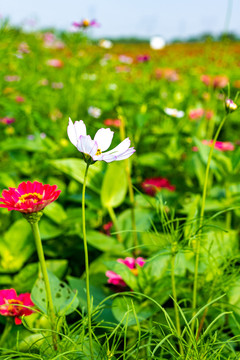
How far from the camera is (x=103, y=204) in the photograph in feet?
2.81

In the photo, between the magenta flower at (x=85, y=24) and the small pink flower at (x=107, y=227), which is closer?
the small pink flower at (x=107, y=227)

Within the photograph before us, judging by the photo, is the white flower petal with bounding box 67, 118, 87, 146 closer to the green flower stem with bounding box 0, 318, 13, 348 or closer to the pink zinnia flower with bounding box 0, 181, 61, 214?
the pink zinnia flower with bounding box 0, 181, 61, 214

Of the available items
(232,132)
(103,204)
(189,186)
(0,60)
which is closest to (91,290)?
(103,204)

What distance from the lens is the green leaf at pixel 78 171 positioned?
85 centimetres

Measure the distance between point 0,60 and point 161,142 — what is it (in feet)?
1.99

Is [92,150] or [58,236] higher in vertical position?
[92,150]

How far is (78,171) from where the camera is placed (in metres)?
0.86

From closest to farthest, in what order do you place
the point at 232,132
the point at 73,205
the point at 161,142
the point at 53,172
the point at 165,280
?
A: the point at 165,280, the point at 73,205, the point at 53,172, the point at 161,142, the point at 232,132

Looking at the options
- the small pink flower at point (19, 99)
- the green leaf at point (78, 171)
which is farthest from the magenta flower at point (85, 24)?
the green leaf at point (78, 171)

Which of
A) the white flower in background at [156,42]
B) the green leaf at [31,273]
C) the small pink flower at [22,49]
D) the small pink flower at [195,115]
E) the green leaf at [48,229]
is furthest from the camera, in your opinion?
the white flower in background at [156,42]

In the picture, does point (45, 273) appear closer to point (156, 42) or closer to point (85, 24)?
point (85, 24)

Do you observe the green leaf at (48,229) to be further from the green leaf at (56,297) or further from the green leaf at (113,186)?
the green leaf at (56,297)

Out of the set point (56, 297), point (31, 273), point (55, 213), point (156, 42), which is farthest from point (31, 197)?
point (156, 42)

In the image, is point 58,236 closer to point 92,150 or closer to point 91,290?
point 91,290
